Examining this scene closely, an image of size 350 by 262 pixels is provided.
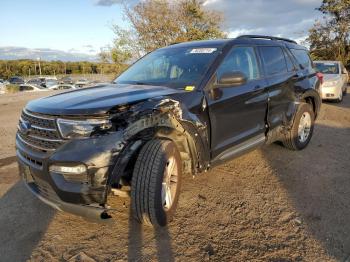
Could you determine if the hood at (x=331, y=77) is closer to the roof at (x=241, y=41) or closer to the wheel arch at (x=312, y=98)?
the wheel arch at (x=312, y=98)

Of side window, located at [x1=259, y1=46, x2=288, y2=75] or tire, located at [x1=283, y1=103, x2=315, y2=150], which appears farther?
tire, located at [x1=283, y1=103, x2=315, y2=150]

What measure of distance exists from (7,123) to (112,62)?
11044 mm

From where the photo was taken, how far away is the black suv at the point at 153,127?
9.48 feet

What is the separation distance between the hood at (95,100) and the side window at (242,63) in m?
0.82

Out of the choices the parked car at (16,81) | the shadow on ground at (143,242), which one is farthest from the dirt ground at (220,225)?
the parked car at (16,81)

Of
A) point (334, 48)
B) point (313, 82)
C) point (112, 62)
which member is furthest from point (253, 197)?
point (334, 48)

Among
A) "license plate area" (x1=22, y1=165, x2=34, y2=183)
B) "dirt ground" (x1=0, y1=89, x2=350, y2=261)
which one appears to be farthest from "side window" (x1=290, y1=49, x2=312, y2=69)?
"license plate area" (x1=22, y1=165, x2=34, y2=183)

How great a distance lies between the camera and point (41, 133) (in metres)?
3.07

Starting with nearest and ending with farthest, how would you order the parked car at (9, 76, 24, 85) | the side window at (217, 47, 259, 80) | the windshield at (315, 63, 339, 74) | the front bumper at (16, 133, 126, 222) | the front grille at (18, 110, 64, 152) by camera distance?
1. the front bumper at (16, 133, 126, 222)
2. the front grille at (18, 110, 64, 152)
3. the side window at (217, 47, 259, 80)
4. the windshield at (315, 63, 339, 74)
5. the parked car at (9, 76, 24, 85)

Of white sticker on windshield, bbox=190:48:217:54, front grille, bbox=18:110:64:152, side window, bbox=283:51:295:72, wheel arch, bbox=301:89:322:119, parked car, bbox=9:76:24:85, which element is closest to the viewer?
front grille, bbox=18:110:64:152

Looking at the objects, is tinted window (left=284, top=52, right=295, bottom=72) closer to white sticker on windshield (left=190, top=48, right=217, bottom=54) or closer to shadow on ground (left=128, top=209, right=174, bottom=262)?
white sticker on windshield (left=190, top=48, right=217, bottom=54)

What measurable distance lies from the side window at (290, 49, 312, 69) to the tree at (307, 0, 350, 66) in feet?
81.9

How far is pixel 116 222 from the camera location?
3590 millimetres

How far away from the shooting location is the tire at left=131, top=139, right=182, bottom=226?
3.10 m
